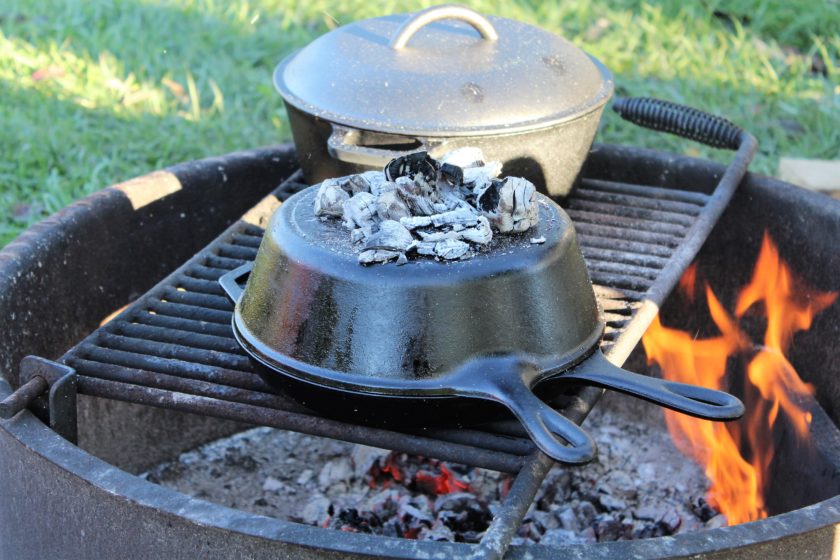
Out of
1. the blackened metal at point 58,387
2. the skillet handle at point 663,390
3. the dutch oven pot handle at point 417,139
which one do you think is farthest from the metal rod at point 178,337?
the skillet handle at point 663,390

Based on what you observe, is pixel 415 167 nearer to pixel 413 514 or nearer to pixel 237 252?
pixel 237 252

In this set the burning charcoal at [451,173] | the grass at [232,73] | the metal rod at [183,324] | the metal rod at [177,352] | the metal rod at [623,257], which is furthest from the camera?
the grass at [232,73]

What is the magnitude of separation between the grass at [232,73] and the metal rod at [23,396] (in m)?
1.70

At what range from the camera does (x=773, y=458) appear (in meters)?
2.37

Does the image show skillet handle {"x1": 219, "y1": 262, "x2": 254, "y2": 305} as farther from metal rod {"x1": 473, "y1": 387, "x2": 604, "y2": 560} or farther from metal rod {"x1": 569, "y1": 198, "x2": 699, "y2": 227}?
metal rod {"x1": 569, "y1": 198, "x2": 699, "y2": 227}

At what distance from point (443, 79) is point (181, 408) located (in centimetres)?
85

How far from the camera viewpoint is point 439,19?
2.04m


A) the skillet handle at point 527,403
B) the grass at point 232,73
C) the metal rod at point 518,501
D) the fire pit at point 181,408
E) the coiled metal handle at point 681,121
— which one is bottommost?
the grass at point 232,73

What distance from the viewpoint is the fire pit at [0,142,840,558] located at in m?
1.33

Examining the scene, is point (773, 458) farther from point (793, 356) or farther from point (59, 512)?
point (59, 512)

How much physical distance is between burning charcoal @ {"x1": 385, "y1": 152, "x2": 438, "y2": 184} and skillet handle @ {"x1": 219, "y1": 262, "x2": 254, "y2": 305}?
0.35 m

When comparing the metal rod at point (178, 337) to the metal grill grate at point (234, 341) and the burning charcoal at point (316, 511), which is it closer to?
the metal grill grate at point (234, 341)

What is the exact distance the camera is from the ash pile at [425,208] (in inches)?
56.7

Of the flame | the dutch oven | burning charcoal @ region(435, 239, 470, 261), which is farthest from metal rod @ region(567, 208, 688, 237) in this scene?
burning charcoal @ region(435, 239, 470, 261)
